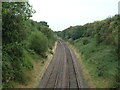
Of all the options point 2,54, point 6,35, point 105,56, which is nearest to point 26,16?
point 6,35

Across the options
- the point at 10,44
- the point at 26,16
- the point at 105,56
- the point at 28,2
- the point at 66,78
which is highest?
the point at 28,2

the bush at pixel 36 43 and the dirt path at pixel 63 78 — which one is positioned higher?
the bush at pixel 36 43

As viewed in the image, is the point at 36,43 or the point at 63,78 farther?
the point at 36,43

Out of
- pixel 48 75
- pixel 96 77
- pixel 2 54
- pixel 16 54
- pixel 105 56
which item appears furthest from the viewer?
pixel 105 56

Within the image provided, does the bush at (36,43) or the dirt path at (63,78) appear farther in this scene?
the bush at (36,43)

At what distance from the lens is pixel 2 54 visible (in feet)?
50.7

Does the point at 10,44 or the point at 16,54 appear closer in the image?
the point at 10,44

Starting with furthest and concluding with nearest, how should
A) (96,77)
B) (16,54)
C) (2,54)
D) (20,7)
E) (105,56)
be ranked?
(105,56) → (96,77) → (16,54) → (20,7) → (2,54)

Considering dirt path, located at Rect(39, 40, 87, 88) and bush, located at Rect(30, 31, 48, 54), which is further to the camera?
bush, located at Rect(30, 31, 48, 54)

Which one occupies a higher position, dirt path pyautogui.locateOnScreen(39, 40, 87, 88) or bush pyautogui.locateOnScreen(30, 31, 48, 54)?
bush pyautogui.locateOnScreen(30, 31, 48, 54)

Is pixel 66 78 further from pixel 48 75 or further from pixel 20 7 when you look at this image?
pixel 20 7

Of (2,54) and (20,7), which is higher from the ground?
(20,7)

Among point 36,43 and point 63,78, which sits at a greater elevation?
point 36,43

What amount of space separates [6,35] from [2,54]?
1930 mm
